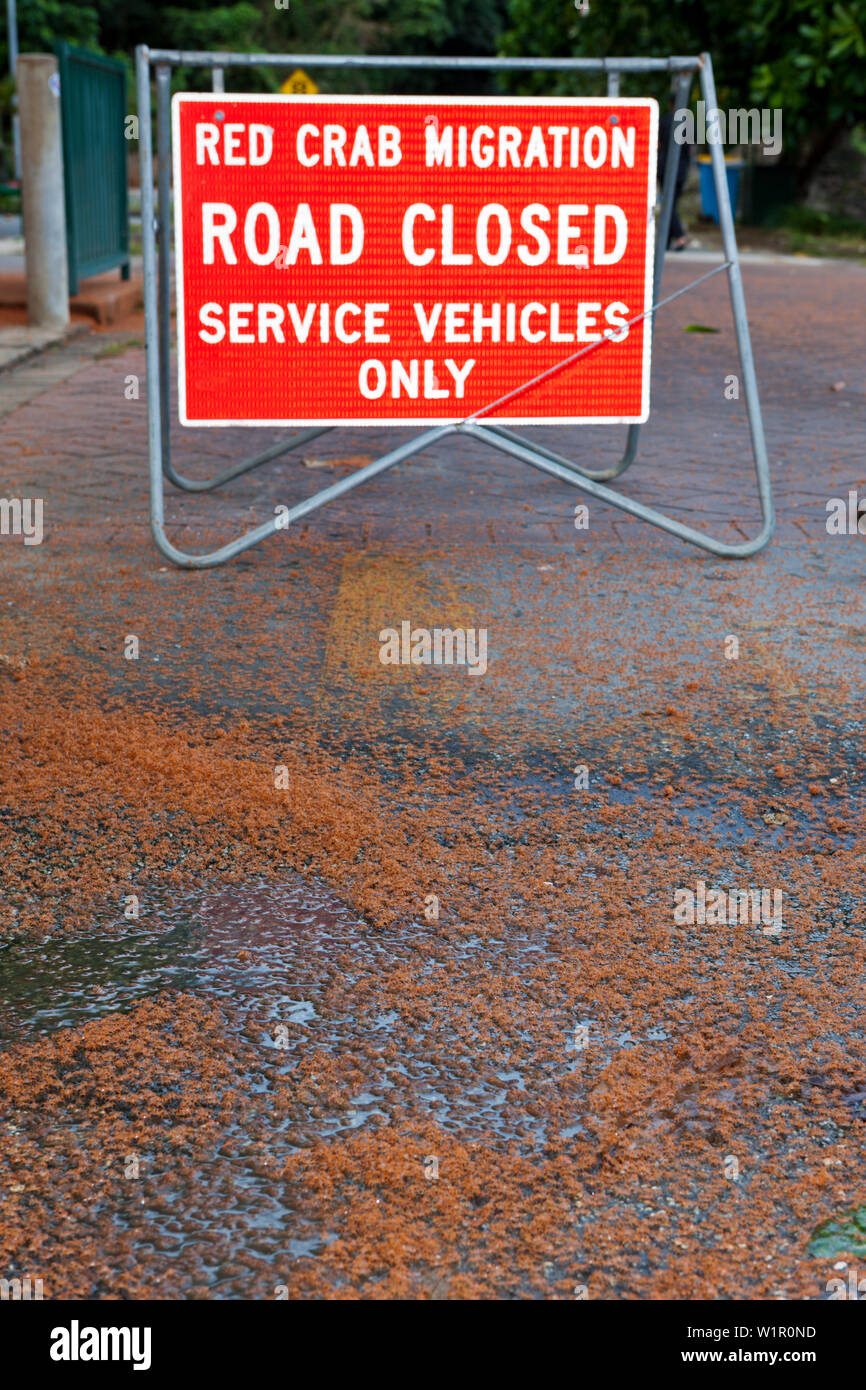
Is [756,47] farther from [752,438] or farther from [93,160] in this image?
[752,438]

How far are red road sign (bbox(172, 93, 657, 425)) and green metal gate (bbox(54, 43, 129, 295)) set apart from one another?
6101mm

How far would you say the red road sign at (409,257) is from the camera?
4711 mm

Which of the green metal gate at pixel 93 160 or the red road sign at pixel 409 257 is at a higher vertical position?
the green metal gate at pixel 93 160

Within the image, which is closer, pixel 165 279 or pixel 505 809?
pixel 505 809

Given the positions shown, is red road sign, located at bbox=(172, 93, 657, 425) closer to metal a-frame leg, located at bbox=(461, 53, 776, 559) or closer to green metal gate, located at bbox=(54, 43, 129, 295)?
metal a-frame leg, located at bbox=(461, 53, 776, 559)

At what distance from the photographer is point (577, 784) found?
3449mm

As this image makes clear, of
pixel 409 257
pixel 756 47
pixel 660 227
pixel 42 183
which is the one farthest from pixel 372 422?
pixel 756 47

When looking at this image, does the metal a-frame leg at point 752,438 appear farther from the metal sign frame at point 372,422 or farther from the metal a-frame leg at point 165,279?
the metal a-frame leg at point 165,279

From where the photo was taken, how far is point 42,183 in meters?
10.1

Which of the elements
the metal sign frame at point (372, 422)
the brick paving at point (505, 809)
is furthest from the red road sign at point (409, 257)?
the brick paving at point (505, 809)

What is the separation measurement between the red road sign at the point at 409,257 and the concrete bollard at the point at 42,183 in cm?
589

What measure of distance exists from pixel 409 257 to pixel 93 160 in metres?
7.03

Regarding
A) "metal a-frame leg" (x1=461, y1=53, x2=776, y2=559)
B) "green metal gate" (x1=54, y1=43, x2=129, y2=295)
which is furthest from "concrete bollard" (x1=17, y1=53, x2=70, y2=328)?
"metal a-frame leg" (x1=461, y1=53, x2=776, y2=559)
